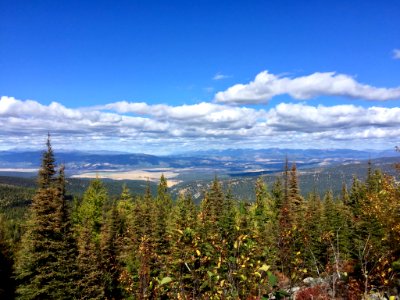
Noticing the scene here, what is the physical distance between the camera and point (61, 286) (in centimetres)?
2362

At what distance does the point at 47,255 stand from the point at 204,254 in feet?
64.3

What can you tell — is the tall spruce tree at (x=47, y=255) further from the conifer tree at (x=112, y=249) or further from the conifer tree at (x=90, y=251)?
the conifer tree at (x=112, y=249)

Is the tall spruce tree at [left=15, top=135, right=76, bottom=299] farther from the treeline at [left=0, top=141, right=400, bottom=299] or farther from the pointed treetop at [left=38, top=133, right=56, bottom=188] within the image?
the pointed treetop at [left=38, top=133, right=56, bottom=188]

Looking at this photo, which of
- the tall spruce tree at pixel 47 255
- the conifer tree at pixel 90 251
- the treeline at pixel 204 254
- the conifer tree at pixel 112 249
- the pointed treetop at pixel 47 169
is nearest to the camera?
the treeline at pixel 204 254

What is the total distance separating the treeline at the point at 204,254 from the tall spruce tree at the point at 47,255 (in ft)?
0.23

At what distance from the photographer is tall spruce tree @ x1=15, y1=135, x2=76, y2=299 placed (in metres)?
22.9

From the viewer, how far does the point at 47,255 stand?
75.9 feet

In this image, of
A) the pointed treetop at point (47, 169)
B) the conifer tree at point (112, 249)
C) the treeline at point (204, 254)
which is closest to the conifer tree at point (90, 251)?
the treeline at point (204, 254)

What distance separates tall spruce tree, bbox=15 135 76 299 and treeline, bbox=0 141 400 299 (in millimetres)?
70

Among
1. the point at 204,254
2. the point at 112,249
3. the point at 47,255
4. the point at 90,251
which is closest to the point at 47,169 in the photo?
the point at 90,251

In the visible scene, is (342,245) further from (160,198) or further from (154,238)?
(160,198)

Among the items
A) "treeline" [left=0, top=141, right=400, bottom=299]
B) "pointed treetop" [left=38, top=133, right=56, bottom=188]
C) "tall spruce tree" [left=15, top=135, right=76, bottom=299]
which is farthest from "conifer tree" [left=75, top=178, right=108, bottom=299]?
"pointed treetop" [left=38, top=133, right=56, bottom=188]

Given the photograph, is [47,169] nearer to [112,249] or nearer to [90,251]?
[90,251]

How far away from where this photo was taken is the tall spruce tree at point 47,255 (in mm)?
22891
